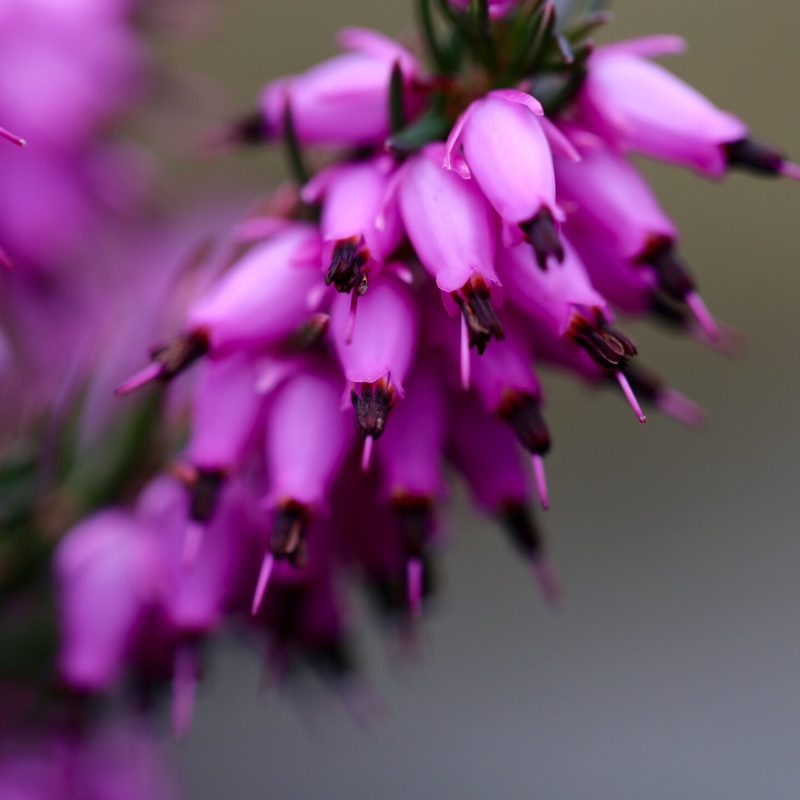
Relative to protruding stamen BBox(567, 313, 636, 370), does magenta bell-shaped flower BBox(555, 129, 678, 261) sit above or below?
above

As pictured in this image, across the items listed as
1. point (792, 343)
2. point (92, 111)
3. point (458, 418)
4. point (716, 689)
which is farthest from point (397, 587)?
point (792, 343)

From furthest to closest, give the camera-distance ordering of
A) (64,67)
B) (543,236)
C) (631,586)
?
(631,586) < (64,67) < (543,236)

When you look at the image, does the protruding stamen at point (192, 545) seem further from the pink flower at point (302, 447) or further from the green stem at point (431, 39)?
the green stem at point (431, 39)

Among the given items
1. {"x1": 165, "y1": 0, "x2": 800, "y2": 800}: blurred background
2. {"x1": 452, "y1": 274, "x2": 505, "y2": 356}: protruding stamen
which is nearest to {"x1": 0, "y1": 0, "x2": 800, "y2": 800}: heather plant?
{"x1": 452, "y1": 274, "x2": 505, "y2": 356}: protruding stamen

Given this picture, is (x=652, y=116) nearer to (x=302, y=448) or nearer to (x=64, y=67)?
(x=302, y=448)

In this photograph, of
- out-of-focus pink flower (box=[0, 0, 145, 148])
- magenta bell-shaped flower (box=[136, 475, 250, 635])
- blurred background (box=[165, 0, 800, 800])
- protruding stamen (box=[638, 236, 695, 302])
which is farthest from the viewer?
blurred background (box=[165, 0, 800, 800])

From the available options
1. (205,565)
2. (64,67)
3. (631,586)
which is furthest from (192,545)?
(631,586)

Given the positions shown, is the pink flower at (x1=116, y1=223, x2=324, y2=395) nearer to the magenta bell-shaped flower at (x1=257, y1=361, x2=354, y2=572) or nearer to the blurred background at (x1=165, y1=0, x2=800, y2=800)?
the magenta bell-shaped flower at (x1=257, y1=361, x2=354, y2=572)
